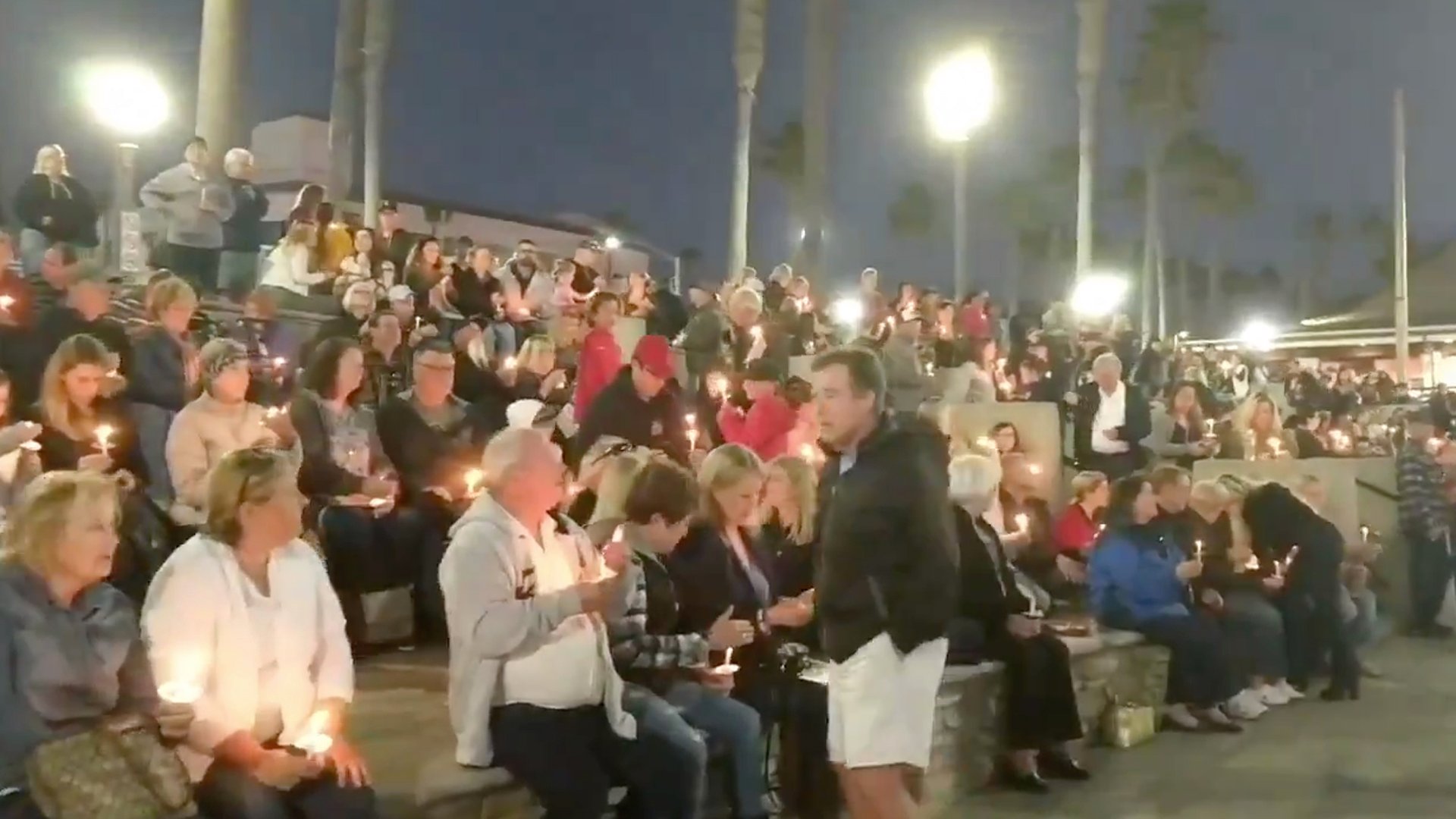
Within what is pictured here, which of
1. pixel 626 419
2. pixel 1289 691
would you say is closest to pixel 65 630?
pixel 626 419

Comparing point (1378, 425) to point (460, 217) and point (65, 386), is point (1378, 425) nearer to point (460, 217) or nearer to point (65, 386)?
point (65, 386)

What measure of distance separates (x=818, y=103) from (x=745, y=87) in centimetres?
240

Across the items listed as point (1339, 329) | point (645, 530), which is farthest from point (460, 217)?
point (645, 530)

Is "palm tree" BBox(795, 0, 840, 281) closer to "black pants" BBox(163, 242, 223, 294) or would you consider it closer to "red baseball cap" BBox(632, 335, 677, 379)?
"black pants" BBox(163, 242, 223, 294)

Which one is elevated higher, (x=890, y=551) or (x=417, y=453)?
(x=417, y=453)

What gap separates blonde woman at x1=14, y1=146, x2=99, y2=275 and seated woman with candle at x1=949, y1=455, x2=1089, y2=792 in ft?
21.8

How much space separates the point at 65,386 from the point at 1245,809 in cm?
572

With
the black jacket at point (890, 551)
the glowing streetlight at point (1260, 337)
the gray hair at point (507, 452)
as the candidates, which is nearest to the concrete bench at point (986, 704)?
the black jacket at point (890, 551)

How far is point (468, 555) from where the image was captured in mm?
4738

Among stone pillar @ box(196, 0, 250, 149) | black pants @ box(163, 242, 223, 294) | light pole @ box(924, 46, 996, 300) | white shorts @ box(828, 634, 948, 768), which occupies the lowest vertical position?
white shorts @ box(828, 634, 948, 768)

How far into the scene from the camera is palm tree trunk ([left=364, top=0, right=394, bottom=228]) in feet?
80.5

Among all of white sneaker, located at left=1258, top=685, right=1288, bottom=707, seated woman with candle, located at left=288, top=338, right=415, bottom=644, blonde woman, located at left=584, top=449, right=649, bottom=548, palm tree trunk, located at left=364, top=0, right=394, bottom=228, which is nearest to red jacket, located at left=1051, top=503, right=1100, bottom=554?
white sneaker, located at left=1258, top=685, right=1288, bottom=707

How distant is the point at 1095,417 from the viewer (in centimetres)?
1297

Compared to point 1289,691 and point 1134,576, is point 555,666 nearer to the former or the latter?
point 1134,576
